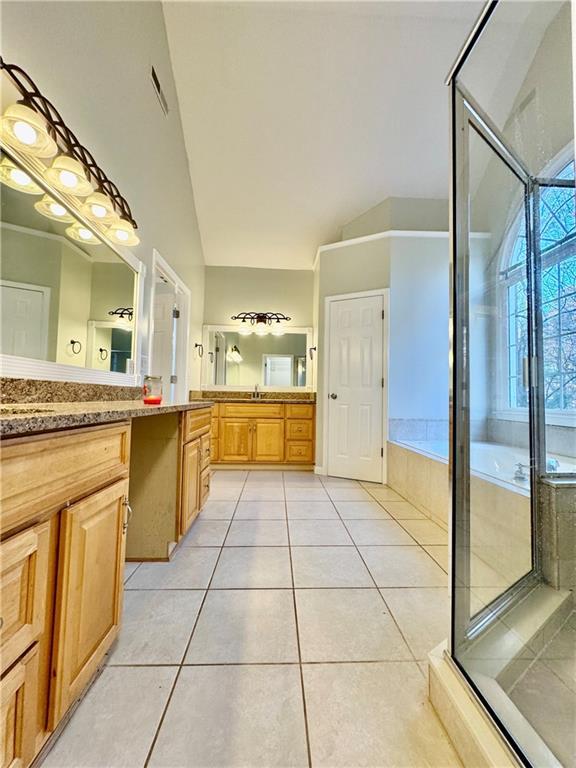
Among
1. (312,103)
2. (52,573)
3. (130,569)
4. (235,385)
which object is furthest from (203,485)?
(312,103)

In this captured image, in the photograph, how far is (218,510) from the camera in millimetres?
2529

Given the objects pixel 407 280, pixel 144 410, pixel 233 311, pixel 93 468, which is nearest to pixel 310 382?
pixel 233 311

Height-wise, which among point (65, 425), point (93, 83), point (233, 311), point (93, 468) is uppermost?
point (93, 83)

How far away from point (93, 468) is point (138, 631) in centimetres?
75

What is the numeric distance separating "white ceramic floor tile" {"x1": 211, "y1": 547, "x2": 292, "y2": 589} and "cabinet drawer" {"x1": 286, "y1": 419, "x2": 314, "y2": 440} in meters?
2.28

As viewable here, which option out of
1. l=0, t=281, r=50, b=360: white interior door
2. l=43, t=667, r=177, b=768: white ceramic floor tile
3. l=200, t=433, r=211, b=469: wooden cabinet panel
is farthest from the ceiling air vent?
l=43, t=667, r=177, b=768: white ceramic floor tile

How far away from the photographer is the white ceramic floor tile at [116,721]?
2.57ft

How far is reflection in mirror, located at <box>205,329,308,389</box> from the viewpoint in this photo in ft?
15.5

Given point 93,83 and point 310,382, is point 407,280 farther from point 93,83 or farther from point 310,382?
point 93,83

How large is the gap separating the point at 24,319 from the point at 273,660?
1567 millimetres

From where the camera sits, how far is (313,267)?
4738mm

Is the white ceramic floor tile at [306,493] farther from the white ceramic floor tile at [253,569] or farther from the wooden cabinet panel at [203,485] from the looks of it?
the white ceramic floor tile at [253,569]

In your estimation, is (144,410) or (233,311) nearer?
(144,410)

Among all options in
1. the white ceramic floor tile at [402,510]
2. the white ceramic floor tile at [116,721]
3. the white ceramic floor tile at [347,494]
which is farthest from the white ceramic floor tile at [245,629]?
the white ceramic floor tile at [347,494]
